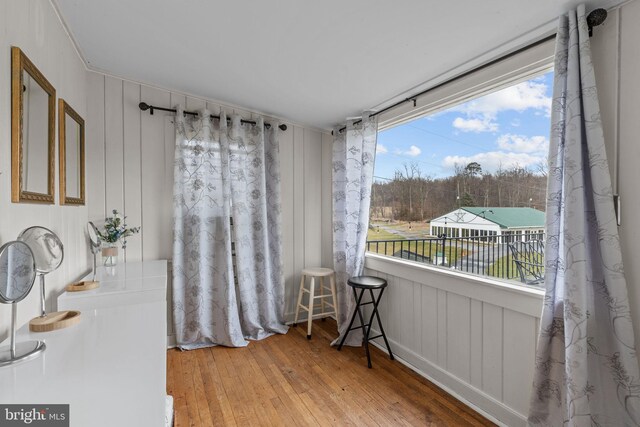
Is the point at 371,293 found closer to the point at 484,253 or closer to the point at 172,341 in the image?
the point at 484,253

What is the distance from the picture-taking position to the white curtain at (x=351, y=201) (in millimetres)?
2793

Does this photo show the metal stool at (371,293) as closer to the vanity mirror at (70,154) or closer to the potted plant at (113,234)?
the potted plant at (113,234)

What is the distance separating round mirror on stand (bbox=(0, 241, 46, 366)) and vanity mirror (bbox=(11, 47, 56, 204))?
313mm

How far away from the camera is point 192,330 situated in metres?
2.82

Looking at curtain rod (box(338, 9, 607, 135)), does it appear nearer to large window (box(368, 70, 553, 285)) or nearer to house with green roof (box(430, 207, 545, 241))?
large window (box(368, 70, 553, 285))

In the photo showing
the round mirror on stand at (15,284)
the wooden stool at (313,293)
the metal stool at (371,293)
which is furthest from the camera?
the wooden stool at (313,293)

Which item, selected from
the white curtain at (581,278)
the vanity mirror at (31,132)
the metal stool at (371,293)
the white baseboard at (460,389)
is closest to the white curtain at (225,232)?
the metal stool at (371,293)

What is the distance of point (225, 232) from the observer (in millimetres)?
2871

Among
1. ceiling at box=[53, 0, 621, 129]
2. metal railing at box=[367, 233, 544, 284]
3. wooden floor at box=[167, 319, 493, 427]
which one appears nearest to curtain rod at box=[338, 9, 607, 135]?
ceiling at box=[53, 0, 621, 129]

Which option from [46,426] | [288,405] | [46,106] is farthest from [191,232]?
[46,426]

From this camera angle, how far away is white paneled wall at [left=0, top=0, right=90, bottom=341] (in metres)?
1.18

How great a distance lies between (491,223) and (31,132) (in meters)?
2.53

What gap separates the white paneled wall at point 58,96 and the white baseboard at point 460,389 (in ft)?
7.81

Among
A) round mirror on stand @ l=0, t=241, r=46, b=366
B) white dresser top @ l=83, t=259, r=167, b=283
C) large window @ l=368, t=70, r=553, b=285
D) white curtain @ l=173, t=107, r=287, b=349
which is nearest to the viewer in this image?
round mirror on stand @ l=0, t=241, r=46, b=366
